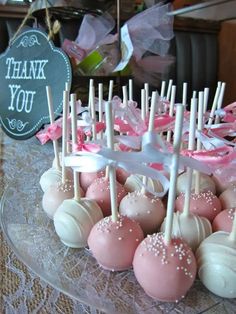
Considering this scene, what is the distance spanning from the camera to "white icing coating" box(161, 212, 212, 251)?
0.45 metres

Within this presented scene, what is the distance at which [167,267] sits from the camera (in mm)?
379

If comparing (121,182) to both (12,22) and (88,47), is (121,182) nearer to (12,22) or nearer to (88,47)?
(88,47)

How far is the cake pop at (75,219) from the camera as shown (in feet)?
1.54

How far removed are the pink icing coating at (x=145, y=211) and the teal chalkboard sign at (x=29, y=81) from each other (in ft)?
1.47

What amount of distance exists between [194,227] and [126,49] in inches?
25.3

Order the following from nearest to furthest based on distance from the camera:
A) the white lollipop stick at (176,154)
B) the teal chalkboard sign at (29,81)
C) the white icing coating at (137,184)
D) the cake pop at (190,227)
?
the white lollipop stick at (176,154) → the cake pop at (190,227) → the white icing coating at (137,184) → the teal chalkboard sign at (29,81)

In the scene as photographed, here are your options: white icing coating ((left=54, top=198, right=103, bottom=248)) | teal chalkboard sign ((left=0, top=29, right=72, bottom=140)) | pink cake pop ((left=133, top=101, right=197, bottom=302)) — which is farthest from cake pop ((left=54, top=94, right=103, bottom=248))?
teal chalkboard sign ((left=0, top=29, right=72, bottom=140))

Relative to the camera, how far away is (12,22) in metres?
1.37

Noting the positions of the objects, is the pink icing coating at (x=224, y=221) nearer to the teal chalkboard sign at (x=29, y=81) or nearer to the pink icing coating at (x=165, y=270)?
the pink icing coating at (x=165, y=270)

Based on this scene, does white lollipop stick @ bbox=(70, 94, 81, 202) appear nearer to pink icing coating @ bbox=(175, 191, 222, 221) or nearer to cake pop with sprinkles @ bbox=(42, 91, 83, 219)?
cake pop with sprinkles @ bbox=(42, 91, 83, 219)

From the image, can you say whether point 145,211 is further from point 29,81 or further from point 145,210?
point 29,81

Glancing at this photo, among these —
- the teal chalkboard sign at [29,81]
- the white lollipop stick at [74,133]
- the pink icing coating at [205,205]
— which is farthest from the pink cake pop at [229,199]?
the teal chalkboard sign at [29,81]

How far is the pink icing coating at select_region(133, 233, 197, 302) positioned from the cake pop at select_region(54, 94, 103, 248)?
10 centimetres

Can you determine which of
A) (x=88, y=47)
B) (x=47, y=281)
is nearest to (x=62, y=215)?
(x=47, y=281)
